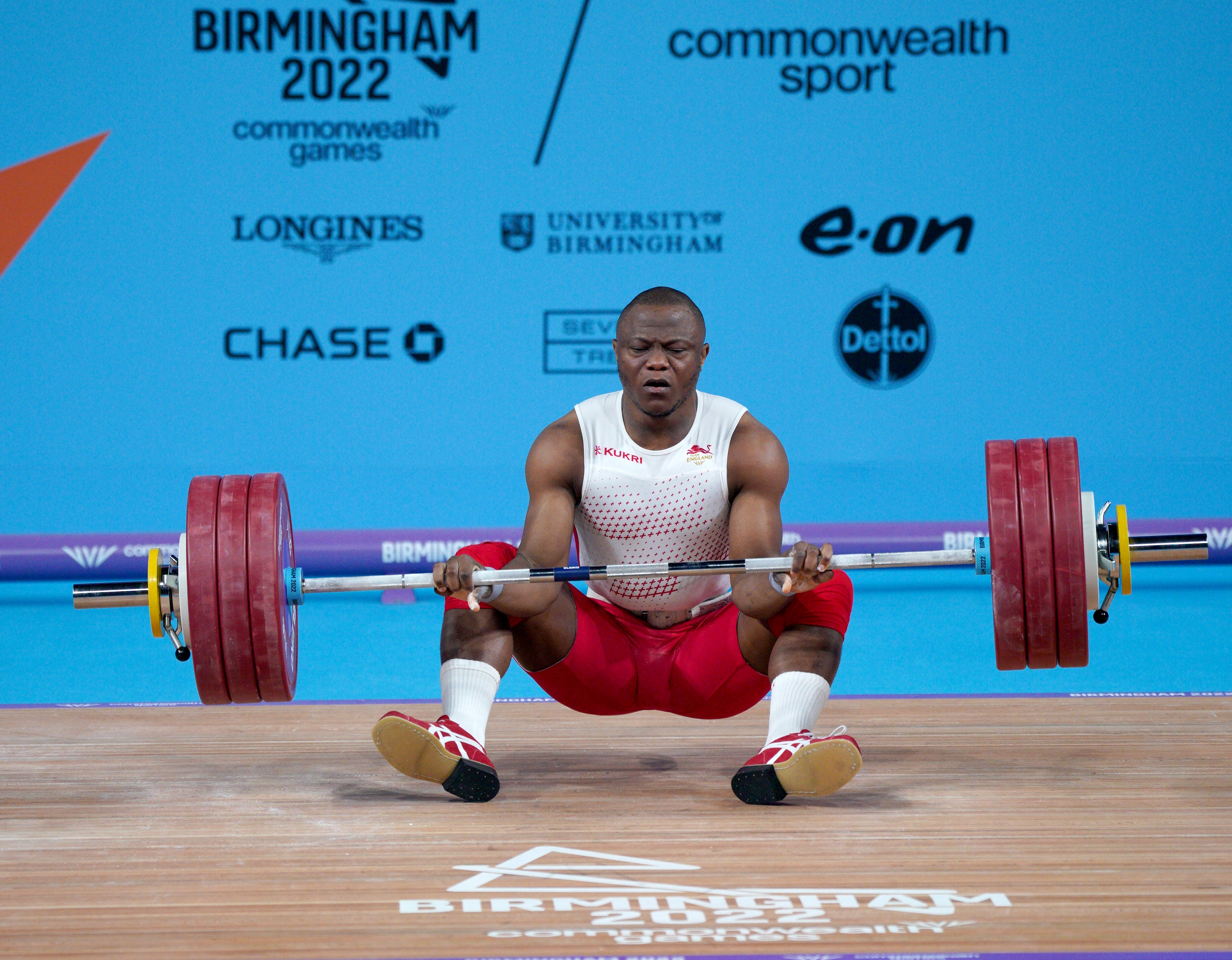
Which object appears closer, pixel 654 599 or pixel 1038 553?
pixel 1038 553

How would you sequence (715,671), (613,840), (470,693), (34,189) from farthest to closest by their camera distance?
(34,189) → (715,671) → (470,693) → (613,840)

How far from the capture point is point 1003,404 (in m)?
7.84

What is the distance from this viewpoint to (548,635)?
3.01 meters

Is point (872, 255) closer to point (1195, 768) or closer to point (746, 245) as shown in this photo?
point (746, 245)

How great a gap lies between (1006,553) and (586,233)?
5415mm

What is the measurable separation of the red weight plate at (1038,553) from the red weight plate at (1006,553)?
0.03 feet

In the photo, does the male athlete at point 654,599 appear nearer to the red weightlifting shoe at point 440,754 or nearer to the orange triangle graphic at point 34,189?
the red weightlifting shoe at point 440,754

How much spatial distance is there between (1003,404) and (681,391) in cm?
521

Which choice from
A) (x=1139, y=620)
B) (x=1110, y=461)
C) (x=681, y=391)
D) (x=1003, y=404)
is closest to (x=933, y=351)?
(x=1003, y=404)

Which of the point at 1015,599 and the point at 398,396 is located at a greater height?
the point at 398,396

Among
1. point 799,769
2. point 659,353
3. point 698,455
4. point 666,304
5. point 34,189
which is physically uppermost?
point 34,189

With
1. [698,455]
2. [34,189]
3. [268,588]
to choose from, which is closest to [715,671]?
[698,455]

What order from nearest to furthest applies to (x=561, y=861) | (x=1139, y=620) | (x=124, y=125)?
1. (x=561, y=861)
2. (x=1139, y=620)
3. (x=124, y=125)

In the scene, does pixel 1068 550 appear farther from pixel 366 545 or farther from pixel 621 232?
pixel 621 232
